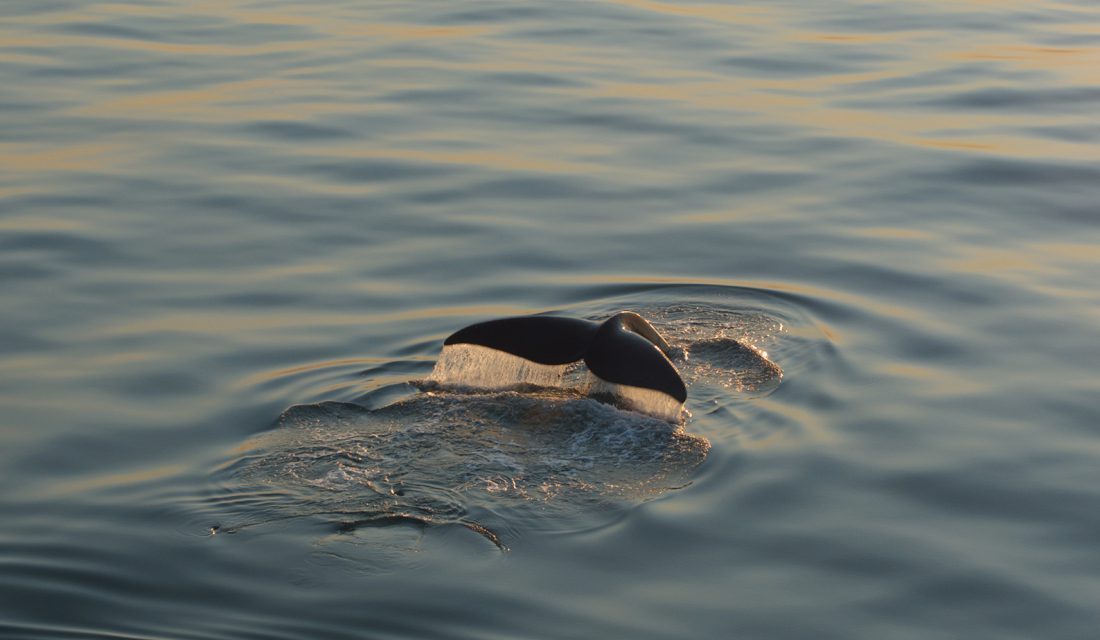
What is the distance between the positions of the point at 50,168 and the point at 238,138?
1785mm

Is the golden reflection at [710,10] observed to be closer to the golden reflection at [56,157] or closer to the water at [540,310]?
the water at [540,310]

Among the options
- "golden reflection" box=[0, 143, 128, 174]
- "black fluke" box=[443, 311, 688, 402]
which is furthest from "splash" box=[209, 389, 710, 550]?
"golden reflection" box=[0, 143, 128, 174]

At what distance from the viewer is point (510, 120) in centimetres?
1457

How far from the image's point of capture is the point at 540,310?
9.55 metres

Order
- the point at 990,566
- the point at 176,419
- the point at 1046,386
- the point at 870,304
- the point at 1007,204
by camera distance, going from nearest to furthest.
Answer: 1. the point at 990,566
2. the point at 176,419
3. the point at 1046,386
4. the point at 870,304
5. the point at 1007,204

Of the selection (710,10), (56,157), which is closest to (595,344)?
(56,157)

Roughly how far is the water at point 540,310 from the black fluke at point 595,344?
24cm

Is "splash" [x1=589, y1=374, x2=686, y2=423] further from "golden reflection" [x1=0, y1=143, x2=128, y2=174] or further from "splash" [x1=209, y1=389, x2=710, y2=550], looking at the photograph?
"golden reflection" [x1=0, y1=143, x2=128, y2=174]

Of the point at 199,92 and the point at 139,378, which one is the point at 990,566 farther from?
the point at 199,92

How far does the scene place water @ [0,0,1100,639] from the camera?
603 cm

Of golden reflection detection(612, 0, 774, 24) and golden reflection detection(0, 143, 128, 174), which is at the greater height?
golden reflection detection(612, 0, 774, 24)

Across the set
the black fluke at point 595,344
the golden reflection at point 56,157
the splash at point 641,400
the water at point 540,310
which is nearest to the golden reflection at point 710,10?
the water at point 540,310

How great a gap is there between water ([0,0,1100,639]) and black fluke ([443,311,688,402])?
240 millimetres

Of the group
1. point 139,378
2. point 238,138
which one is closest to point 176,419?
point 139,378
